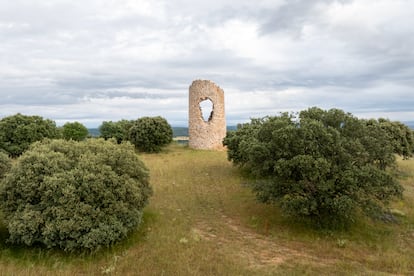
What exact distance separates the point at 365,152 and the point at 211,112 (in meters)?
23.1

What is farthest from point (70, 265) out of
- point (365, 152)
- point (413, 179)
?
point (413, 179)

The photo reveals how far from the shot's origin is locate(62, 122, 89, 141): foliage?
38719mm

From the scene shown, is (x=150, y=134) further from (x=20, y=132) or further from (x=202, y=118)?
(x=20, y=132)

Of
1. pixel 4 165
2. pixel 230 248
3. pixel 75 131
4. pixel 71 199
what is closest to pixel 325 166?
pixel 230 248

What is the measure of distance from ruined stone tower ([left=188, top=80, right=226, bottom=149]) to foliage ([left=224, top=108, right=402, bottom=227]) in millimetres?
20343

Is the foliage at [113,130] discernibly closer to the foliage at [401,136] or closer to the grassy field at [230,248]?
the grassy field at [230,248]

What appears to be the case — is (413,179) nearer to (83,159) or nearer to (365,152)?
(365,152)

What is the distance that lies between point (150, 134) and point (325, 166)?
2333cm

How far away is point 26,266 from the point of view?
9.82m

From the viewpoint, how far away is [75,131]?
128ft

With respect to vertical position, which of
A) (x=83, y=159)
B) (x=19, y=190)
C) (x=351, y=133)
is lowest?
(x=19, y=190)

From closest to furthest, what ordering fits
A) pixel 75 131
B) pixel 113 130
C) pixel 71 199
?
pixel 71 199
pixel 75 131
pixel 113 130

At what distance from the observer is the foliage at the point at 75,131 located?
127 ft

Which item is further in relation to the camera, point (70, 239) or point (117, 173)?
point (117, 173)
